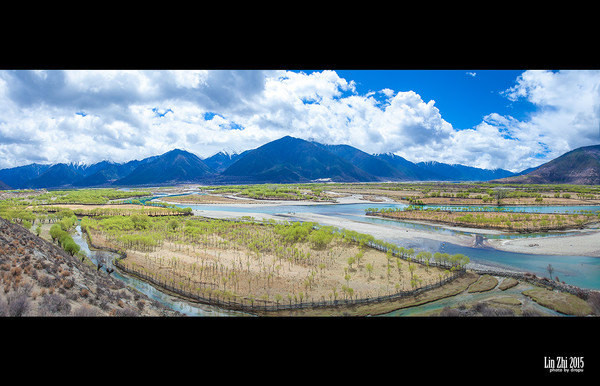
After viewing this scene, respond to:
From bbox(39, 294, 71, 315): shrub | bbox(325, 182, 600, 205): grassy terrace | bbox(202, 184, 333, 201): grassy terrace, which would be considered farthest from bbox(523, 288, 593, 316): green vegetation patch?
bbox(202, 184, 333, 201): grassy terrace

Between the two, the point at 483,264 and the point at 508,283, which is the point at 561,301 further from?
the point at 483,264

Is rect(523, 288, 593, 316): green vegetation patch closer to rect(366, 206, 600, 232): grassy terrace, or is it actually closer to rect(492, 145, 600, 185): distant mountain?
rect(366, 206, 600, 232): grassy terrace

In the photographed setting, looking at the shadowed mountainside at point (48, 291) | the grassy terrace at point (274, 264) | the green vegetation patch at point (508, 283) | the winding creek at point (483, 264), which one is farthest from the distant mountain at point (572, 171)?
the shadowed mountainside at point (48, 291)
